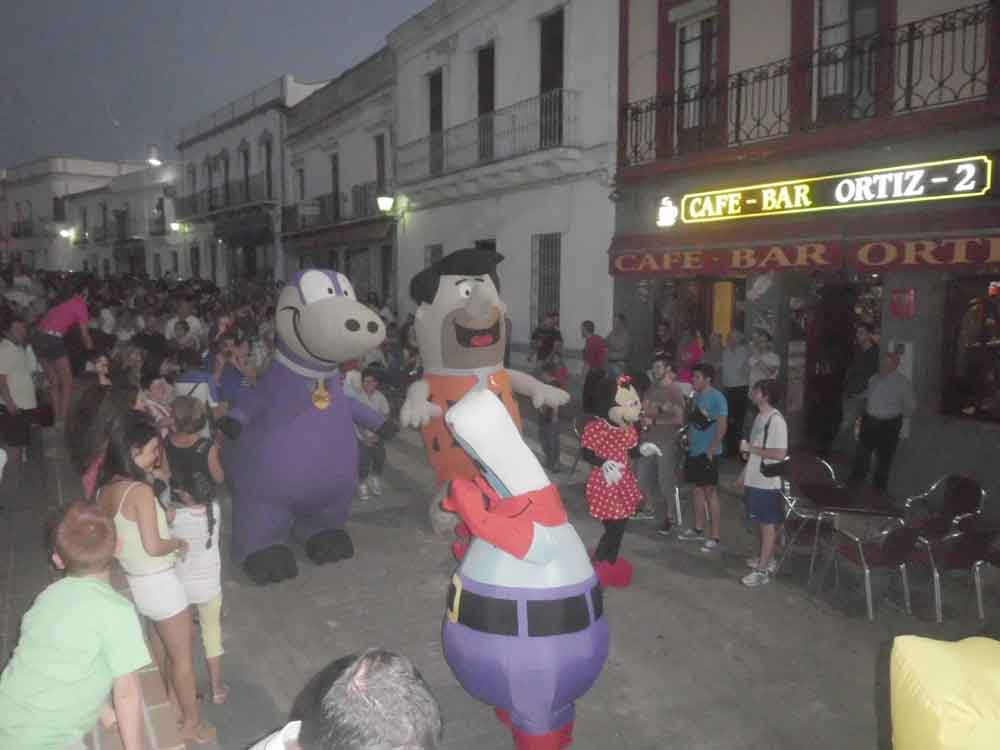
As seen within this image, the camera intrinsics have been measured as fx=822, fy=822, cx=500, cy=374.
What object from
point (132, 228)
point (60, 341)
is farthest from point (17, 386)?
point (132, 228)

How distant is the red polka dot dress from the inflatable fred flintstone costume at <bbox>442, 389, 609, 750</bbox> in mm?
1780

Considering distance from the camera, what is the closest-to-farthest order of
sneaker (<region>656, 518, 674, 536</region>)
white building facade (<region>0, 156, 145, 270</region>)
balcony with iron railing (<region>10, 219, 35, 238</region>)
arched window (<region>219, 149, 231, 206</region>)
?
sneaker (<region>656, 518, 674, 536</region>), arched window (<region>219, 149, 231, 206</region>), white building facade (<region>0, 156, 145, 270</region>), balcony with iron railing (<region>10, 219, 35, 238</region>)

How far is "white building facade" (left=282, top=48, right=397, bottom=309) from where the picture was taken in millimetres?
19391

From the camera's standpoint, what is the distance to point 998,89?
307 inches

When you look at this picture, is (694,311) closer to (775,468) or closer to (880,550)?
(775,468)

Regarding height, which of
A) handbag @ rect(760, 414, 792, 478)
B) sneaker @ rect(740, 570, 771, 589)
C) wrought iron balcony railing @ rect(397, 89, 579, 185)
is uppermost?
wrought iron balcony railing @ rect(397, 89, 579, 185)

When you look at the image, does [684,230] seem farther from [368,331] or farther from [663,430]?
[368,331]

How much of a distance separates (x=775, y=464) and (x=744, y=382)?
3.98 meters

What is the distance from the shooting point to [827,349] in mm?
10508

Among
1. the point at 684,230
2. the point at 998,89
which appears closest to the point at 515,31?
the point at 684,230

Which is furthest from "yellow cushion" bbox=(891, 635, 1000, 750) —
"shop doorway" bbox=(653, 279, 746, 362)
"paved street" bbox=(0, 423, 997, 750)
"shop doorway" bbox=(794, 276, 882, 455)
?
"shop doorway" bbox=(653, 279, 746, 362)

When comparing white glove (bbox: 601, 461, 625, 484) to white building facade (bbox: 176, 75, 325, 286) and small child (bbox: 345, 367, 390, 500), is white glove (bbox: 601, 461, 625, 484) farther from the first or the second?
white building facade (bbox: 176, 75, 325, 286)

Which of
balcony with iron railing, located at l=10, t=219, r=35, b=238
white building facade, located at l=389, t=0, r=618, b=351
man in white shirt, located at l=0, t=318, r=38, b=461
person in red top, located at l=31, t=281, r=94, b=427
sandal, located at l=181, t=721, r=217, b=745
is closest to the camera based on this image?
sandal, located at l=181, t=721, r=217, b=745

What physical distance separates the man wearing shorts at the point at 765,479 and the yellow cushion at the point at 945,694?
3610 millimetres
